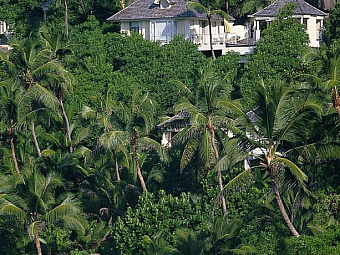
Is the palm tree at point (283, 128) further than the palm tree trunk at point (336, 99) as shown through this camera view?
No

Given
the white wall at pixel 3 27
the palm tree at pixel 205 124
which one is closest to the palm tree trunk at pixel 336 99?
the palm tree at pixel 205 124

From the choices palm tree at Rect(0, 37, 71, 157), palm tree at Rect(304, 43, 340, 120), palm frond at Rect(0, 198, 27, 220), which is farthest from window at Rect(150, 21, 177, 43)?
palm tree at Rect(304, 43, 340, 120)

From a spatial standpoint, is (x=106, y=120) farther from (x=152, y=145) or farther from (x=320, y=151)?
(x=320, y=151)

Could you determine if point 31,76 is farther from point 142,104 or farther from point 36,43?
point 142,104

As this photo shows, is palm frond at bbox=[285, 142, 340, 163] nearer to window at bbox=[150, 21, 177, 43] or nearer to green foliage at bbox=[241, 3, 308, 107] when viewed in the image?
green foliage at bbox=[241, 3, 308, 107]

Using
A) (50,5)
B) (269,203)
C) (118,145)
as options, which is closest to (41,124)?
(118,145)

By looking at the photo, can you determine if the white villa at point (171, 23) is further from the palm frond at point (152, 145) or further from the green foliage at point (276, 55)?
the palm frond at point (152, 145)
